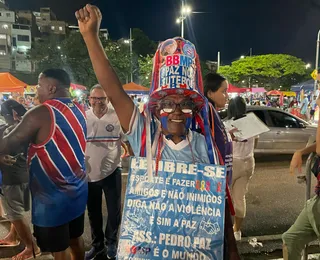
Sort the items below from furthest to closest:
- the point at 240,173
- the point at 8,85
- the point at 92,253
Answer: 1. the point at 8,85
2. the point at 240,173
3. the point at 92,253

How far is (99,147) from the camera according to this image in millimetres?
3783

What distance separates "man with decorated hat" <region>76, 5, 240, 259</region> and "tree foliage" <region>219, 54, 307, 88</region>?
171 feet

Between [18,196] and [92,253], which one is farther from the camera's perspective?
[18,196]

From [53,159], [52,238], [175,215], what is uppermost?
[53,159]

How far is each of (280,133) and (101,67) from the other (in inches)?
329

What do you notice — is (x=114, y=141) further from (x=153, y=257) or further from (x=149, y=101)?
(x=153, y=257)

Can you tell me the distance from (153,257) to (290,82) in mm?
56089

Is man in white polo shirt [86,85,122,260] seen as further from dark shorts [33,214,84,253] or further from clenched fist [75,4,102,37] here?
clenched fist [75,4,102,37]

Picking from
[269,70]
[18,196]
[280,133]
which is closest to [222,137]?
[18,196]

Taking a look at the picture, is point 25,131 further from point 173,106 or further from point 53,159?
point 173,106

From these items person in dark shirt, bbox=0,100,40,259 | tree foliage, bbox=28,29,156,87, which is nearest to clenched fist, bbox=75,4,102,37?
person in dark shirt, bbox=0,100,40,259

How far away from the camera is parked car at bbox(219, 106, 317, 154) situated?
9211mm

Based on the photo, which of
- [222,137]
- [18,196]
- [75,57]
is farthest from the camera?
[75,57]

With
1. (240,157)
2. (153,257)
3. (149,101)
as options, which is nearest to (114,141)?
(240,157)
